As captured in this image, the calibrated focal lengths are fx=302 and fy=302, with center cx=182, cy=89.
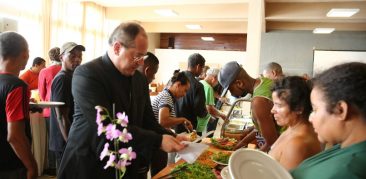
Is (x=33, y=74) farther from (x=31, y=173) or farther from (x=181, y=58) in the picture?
(x=181, y=58)

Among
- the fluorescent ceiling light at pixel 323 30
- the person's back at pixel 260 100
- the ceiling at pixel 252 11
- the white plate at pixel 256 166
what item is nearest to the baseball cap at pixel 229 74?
the person's back at pixel 260 100

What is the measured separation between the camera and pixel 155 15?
7.09 metres

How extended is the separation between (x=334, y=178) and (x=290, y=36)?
6.70 m

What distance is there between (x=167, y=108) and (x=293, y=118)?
44.6 inches

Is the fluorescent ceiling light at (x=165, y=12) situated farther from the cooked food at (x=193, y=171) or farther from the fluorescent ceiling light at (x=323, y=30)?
the cooked food at (x=193, y=171)

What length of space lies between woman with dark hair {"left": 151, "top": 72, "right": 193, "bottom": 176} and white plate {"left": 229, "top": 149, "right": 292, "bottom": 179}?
4.30ft

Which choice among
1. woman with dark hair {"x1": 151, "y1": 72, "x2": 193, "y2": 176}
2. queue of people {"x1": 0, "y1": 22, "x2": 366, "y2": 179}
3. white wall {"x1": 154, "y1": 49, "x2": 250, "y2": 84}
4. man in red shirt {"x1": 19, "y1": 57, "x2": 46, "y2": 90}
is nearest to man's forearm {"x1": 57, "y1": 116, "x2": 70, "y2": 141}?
woman with dark hair {"x1": 151, "y1": 72, "x2": 193, "y2": 176}

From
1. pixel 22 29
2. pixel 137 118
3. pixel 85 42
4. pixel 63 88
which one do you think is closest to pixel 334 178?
pixel 137 118

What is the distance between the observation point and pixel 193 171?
1443 mm

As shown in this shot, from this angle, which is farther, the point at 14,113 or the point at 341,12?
the point at 341,12

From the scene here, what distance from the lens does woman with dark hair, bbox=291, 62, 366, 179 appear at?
26.9 inches

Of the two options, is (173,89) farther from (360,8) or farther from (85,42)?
(85,42)

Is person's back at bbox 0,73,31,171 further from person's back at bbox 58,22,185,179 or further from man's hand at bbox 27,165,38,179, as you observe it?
person's back at bbox 58,22,185,179

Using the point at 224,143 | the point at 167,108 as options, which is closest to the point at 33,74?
the point at 167,108
